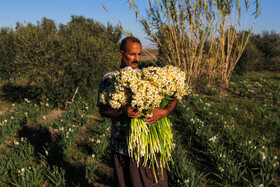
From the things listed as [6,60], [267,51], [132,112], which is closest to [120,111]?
[132,112]

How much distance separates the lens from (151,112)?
1.80 m

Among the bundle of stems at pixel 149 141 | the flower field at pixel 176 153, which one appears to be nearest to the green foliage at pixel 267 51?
the flower field at pixel 176 153

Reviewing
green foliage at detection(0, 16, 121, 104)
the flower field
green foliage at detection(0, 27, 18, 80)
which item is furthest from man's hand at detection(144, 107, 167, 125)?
green foliage at detection(0, 27, 18, 80)

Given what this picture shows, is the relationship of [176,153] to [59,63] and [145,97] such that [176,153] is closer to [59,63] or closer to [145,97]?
[145,97]

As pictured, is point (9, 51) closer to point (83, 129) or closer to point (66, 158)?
point (83, 129)

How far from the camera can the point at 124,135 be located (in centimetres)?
210

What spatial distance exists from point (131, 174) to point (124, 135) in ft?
1.33

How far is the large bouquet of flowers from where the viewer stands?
1676 mm

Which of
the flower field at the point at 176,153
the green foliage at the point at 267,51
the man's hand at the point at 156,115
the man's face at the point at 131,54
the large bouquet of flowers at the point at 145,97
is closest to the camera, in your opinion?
the large bouquet of flowers at the point at 145,97

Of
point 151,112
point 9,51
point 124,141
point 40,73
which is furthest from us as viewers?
point 9,51

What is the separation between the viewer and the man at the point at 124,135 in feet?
6.19

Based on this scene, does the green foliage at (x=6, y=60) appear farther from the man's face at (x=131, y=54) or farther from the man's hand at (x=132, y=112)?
the man's hand at (x=132, y=112)

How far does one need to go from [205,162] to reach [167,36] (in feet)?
20.1

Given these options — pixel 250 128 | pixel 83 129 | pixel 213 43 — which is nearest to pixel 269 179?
pixel 250 128
